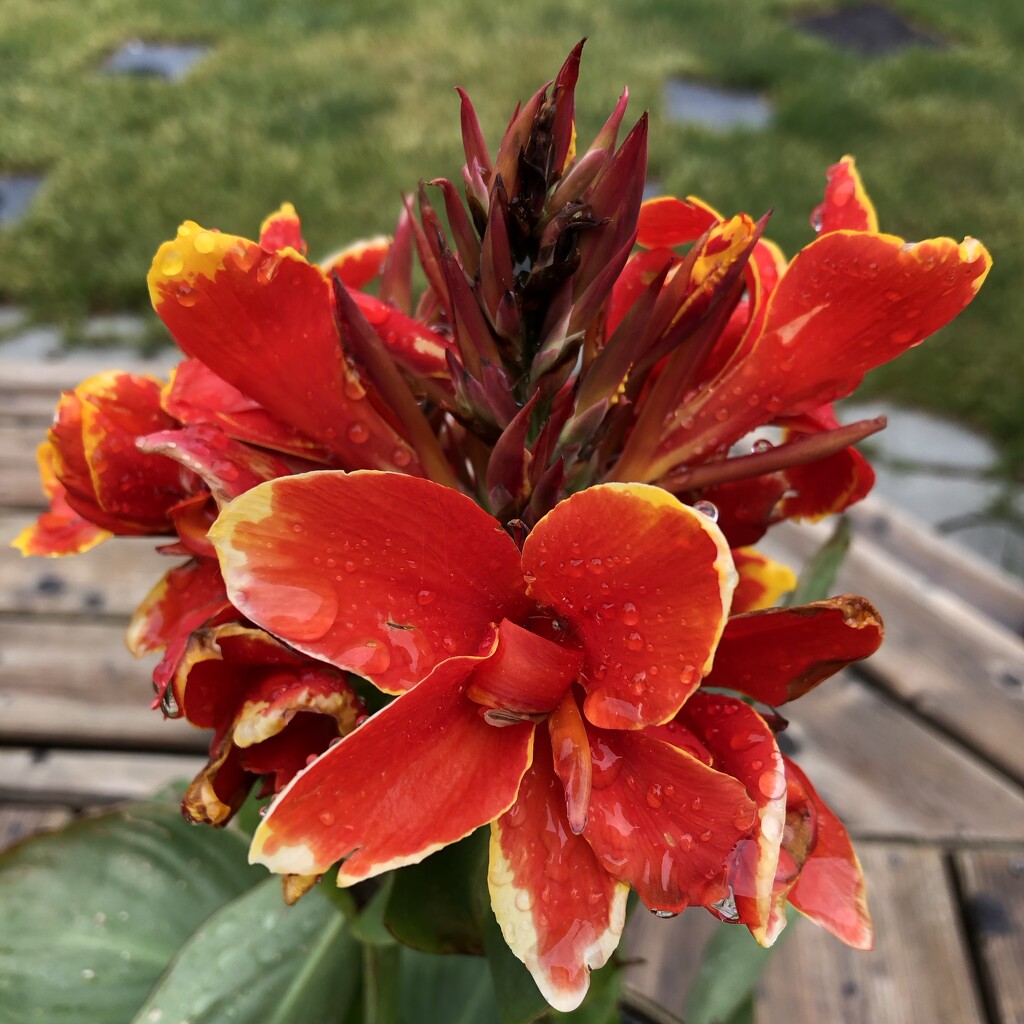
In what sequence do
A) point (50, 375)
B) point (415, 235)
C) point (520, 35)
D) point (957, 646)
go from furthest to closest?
point (520, 35) < point (50, 375) < point (957, 646) < point (415, 235)

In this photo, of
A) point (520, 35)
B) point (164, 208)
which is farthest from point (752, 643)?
point (520, 35)

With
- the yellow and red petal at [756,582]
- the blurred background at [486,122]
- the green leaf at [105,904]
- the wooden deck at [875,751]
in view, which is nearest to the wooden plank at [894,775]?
the wooden deck at [875,751]

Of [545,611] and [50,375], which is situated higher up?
[545,611]

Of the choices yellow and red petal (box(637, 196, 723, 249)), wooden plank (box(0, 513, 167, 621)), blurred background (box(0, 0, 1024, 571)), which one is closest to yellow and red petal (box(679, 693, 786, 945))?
yellow and red petal (box(637, 196, 723, 249))

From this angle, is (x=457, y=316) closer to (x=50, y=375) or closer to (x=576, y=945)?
(x=576, y=945)

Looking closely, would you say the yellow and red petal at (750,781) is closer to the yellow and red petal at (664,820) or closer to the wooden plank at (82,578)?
the yellow and red petal at (664,820)
